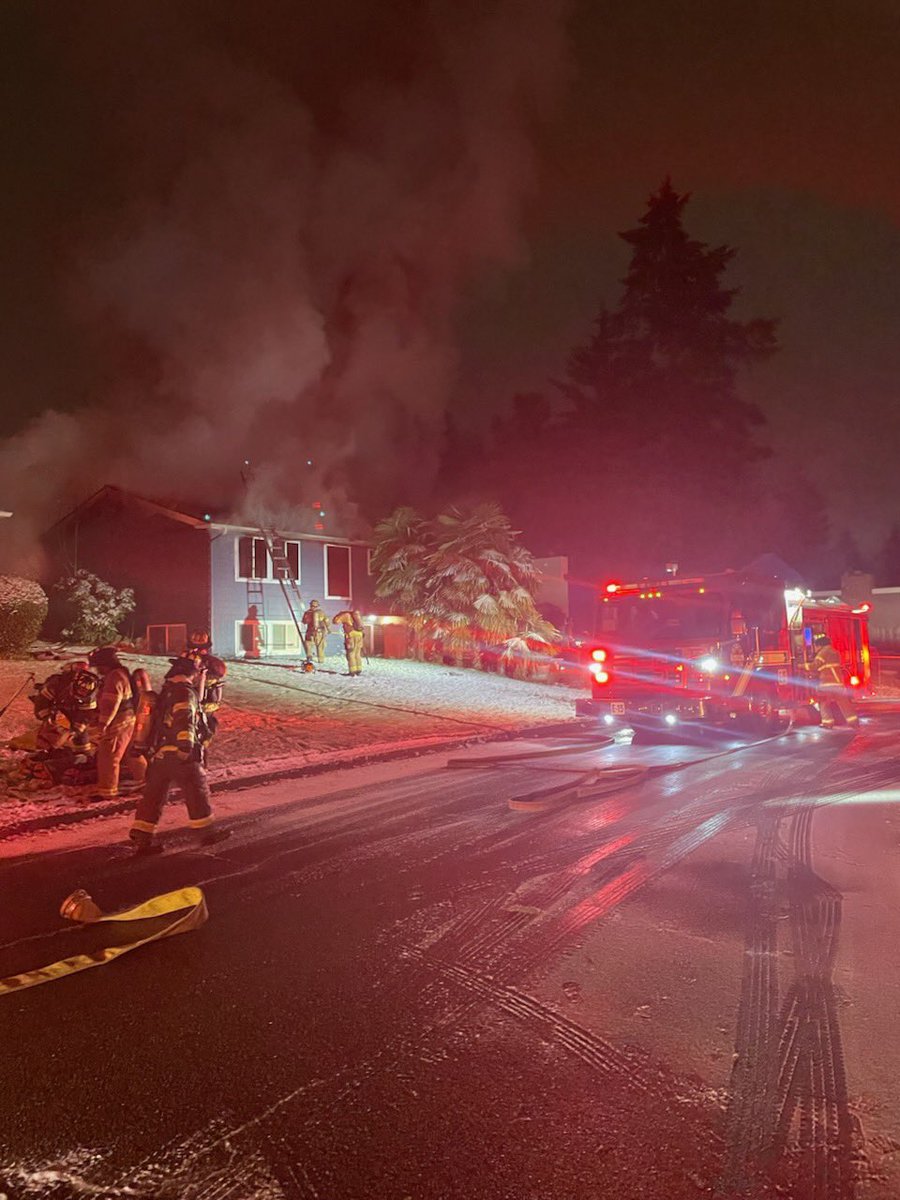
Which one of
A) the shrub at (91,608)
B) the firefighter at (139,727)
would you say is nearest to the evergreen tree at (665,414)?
the shrub at (91,608)

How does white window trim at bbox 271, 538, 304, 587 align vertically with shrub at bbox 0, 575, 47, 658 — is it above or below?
above

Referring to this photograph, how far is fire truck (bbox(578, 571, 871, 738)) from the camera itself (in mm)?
12391

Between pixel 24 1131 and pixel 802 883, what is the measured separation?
4.38m

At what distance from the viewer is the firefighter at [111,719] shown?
8516 mm

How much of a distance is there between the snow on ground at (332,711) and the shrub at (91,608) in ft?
9.50

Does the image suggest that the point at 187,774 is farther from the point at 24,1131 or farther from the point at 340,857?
the point at 24,1131

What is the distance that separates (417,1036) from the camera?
3.37 meters

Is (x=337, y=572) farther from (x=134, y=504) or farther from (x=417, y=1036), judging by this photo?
(x=417, y=1036)

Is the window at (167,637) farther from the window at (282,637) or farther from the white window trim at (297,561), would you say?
the white window trim at (297,561)

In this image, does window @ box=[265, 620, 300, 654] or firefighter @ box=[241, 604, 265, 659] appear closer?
firefighter @ box=[241, 604, 265, 659]

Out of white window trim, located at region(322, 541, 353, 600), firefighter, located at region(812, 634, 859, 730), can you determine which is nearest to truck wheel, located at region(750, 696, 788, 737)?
firefighter, located at region(812, 634, 859, 730)

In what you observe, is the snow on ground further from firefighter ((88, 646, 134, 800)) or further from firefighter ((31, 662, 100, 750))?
firefighter ((31, 662, 100, 750))

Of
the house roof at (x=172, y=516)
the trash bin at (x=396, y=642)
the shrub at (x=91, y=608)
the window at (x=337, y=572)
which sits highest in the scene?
the house roof at (x=172, y=516)

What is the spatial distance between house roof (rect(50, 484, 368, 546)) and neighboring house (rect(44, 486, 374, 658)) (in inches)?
1.2
